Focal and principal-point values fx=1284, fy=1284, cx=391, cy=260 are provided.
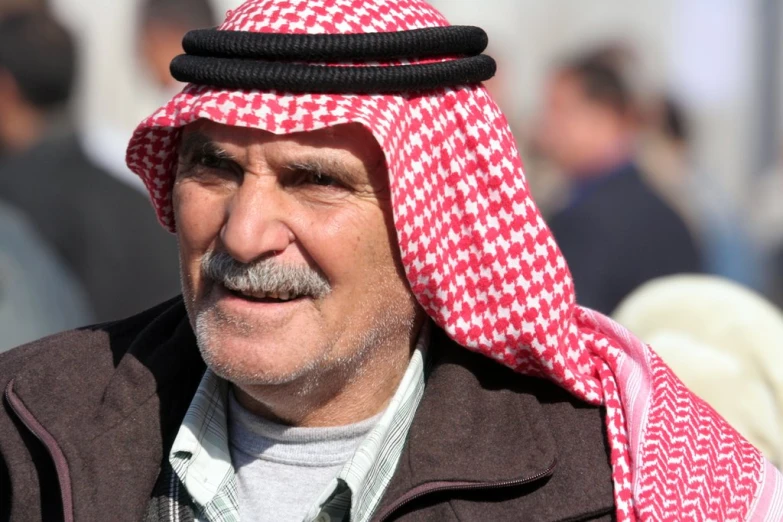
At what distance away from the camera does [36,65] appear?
20.4ft

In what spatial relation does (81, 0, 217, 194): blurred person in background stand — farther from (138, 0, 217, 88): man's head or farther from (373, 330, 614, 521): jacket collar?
(373, 330, 614, 521): jacket collar

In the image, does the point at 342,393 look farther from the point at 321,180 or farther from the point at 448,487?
the point at 321,180

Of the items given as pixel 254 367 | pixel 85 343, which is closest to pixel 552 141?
pixel 85 343

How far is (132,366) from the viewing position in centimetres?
319

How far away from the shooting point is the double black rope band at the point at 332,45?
286 cm

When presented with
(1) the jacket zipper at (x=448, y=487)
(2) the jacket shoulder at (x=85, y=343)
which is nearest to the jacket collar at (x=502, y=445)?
(1) the jacket zipper at (x=448, y=487)

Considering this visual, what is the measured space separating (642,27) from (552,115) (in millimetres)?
5067

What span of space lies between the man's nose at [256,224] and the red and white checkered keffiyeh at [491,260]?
0.15m

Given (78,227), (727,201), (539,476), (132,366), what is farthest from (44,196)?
(727,201)

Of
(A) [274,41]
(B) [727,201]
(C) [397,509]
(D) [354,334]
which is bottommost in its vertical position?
(B) [727,201]

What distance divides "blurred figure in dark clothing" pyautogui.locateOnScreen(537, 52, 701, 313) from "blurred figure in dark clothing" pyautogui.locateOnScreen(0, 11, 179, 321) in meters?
2.05

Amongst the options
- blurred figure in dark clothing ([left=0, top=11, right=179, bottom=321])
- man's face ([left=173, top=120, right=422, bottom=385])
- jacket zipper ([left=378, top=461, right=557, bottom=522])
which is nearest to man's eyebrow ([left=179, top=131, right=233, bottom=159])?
man's face ([left=173, top=120, right=422, bottom=385])

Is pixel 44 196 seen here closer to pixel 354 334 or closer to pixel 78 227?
pixel 78 227

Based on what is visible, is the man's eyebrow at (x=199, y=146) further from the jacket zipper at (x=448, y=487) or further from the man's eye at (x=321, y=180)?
the jacket zipper at (x=448, y=487)
